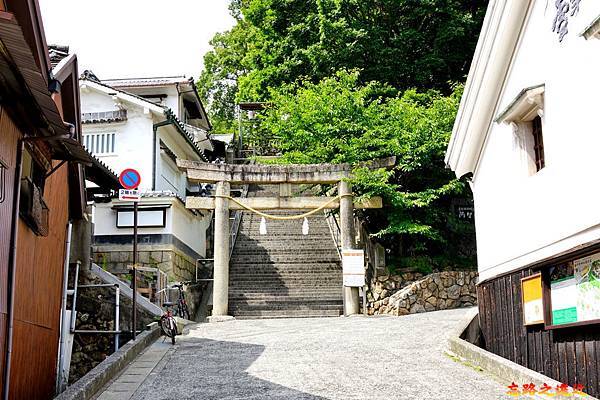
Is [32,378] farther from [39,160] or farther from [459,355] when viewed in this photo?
[459,355]

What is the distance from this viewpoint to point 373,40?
30141 millimetres

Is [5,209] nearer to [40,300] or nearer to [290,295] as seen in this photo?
[40,300]

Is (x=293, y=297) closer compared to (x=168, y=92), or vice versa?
(x=293, y=297)

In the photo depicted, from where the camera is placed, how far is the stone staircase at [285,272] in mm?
20156

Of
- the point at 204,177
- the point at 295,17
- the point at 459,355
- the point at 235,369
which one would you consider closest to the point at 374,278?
the point at 204,177

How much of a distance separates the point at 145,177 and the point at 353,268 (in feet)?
27.8

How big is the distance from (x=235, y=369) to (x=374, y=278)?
37.4ft

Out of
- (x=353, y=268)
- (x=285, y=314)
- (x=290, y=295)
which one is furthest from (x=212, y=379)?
(x=290, y=295)

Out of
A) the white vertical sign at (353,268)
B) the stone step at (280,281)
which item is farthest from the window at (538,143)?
the stone step at (280,281)

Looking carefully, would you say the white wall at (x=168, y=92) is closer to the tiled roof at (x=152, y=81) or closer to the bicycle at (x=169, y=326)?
the tiled roof at (x=152, y=81)

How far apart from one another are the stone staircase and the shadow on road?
7.59 meters

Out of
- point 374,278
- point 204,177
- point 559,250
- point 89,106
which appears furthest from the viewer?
point 89,106

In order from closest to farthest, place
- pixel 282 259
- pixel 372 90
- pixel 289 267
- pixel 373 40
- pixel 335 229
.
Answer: pixel 289 267, pixel 282 259, pixel 335 229, pixel 372 90, pixel 373 40

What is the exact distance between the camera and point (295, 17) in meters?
33.3
